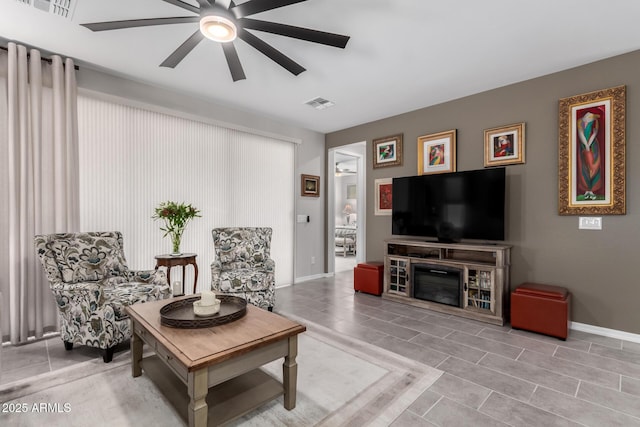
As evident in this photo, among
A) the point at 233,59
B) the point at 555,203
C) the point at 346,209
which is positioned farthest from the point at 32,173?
the point at 346,209

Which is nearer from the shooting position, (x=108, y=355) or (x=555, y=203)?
(x=108, y=355)

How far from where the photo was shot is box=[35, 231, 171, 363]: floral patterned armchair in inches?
95.0

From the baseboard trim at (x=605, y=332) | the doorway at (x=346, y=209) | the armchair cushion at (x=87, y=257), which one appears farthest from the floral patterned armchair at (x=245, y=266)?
the baseboard trim at (x=605, y=332)

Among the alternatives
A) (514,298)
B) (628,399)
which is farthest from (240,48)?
(628,399)

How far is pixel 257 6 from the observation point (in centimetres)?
186

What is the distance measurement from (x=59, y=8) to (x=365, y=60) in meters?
2.55

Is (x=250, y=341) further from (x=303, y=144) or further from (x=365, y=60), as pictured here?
(x=303, y=144)

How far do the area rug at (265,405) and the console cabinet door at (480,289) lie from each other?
1.47 m

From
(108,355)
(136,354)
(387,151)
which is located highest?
(387,151)

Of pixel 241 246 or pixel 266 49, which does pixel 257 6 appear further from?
pixel 241 246

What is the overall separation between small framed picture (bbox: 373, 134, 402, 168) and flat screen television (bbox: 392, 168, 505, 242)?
51cm

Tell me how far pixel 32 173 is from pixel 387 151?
4.31 meters

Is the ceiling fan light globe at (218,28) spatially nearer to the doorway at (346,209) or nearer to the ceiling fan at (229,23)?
the ceiling fan at (229,23)

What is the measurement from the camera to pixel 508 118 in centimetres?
367
